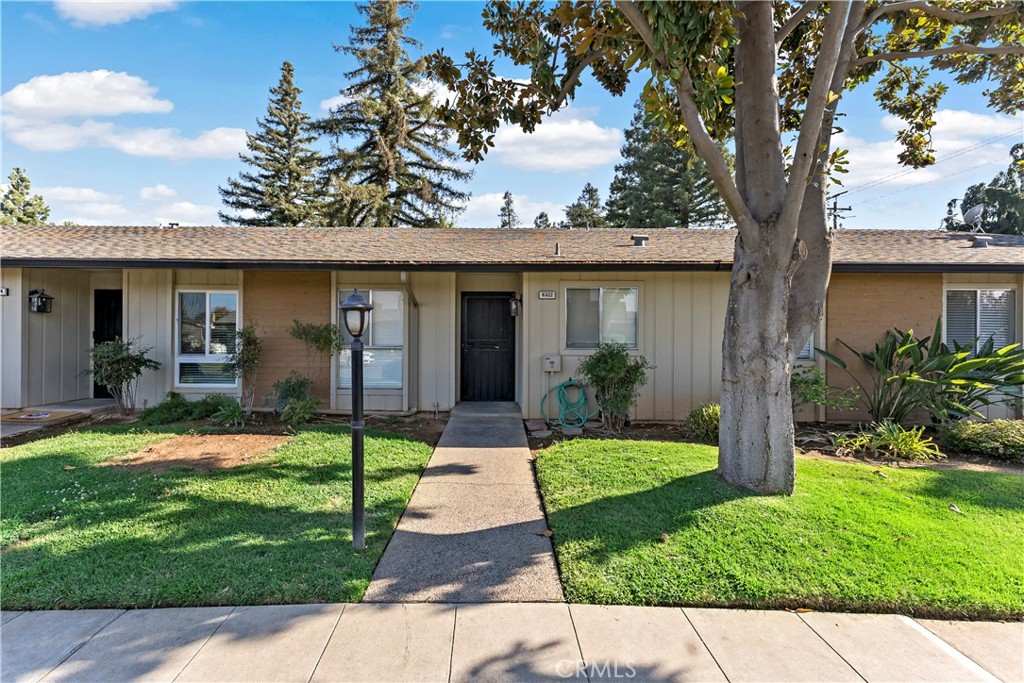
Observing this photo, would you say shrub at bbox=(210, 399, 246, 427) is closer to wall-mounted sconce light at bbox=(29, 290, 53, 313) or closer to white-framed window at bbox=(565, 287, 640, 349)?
wall-mounted sconce light at bbox=(29, 290, 53, 313)

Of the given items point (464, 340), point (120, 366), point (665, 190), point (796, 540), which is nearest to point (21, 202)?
point (120, 366)

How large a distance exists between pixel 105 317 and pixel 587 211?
108 ft

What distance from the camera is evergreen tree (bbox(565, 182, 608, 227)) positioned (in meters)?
35.8

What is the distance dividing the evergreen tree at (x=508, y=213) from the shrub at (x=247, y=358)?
41.7 meters

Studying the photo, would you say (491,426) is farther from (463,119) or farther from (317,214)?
(317,214)

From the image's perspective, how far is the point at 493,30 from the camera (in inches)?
235

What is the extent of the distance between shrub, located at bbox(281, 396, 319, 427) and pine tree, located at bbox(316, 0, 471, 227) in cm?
1561

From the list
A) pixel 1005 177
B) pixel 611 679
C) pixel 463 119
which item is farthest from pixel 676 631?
pixel 1005 177

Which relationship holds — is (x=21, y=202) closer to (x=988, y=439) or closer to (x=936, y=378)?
(x=936, y=378)

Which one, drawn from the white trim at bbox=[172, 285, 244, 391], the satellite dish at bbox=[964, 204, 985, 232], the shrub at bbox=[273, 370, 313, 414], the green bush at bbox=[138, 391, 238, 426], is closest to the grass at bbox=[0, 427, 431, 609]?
the green bush at bbox=[138, 391, 238, 426]

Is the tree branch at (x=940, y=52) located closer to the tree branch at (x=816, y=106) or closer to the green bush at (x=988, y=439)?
the tree branch at (x=816, y=106)

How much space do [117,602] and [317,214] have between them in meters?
27.3

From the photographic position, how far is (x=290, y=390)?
7902 millimetres

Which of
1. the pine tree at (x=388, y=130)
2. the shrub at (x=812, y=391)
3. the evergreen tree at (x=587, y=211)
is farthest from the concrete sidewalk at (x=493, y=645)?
the evergreen tree at (x=587, y=211)
